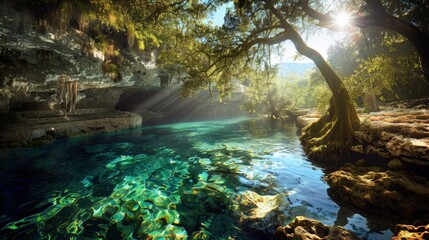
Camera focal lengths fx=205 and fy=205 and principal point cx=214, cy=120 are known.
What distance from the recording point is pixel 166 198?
5.70 m

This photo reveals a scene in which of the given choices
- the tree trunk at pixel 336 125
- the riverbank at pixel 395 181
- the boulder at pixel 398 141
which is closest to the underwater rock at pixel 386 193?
the riverbank at pixel 395 181

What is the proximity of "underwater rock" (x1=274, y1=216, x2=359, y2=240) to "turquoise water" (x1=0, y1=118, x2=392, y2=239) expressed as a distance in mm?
412

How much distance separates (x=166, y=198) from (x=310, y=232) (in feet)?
12.0

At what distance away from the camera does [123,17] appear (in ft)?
31.2

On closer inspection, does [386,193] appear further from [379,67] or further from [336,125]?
[379,67]

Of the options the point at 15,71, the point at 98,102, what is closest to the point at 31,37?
the point at 15,71

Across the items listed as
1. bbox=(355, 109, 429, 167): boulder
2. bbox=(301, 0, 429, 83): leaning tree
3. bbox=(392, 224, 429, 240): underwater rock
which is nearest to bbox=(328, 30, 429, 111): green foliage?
bbox=(301, 0, 429, 83): leaning tree

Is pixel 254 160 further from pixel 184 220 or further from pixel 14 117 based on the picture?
pixel 14 117

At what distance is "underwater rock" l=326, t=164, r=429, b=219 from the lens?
14.6 ft

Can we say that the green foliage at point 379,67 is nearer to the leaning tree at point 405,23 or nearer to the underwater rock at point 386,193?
the leaning tree at point 405,23

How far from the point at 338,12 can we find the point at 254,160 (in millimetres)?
9327

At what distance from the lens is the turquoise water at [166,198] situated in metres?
4.21

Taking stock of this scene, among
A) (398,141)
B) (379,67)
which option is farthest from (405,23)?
(398,141)

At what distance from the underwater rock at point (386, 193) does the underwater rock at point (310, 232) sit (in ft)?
5.79
